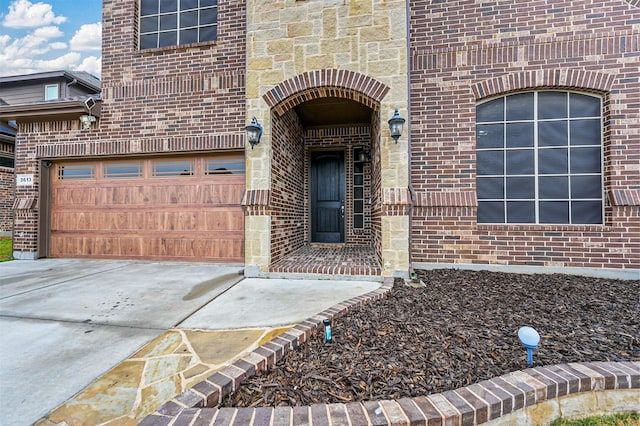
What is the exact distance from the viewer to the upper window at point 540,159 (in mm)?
4363

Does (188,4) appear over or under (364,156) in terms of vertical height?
over

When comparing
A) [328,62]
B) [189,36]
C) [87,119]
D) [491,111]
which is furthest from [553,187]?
[87,119]

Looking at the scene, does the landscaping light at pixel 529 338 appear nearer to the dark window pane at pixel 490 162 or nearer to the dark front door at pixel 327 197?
the dark window pane at pixel 490 162

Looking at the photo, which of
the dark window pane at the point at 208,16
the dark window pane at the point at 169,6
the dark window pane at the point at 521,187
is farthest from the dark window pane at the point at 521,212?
the dark window pane at the point at 169,6

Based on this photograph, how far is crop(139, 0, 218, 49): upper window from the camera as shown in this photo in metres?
5.50

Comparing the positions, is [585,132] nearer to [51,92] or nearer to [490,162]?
[490,162]

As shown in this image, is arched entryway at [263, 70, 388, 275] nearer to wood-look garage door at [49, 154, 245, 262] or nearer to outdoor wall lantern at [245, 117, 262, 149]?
outdoor wall lantern at [245, 117, 262, 149]

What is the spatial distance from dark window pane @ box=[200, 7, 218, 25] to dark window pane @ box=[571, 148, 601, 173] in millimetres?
6693

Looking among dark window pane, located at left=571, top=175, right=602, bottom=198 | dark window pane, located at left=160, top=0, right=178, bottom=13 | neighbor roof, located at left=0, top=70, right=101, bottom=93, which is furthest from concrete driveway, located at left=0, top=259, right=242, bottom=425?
neighbor roof, located at left=0, top=70, right=101, bottom=93

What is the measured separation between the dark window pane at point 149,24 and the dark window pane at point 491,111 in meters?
6.33

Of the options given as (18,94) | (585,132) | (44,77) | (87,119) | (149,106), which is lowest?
(585,132)

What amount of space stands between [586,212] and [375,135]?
347 centimetres

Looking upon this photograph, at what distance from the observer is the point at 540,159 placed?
14.7ft

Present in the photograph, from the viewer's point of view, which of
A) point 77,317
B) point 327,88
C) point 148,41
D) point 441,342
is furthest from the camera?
point 148,41
